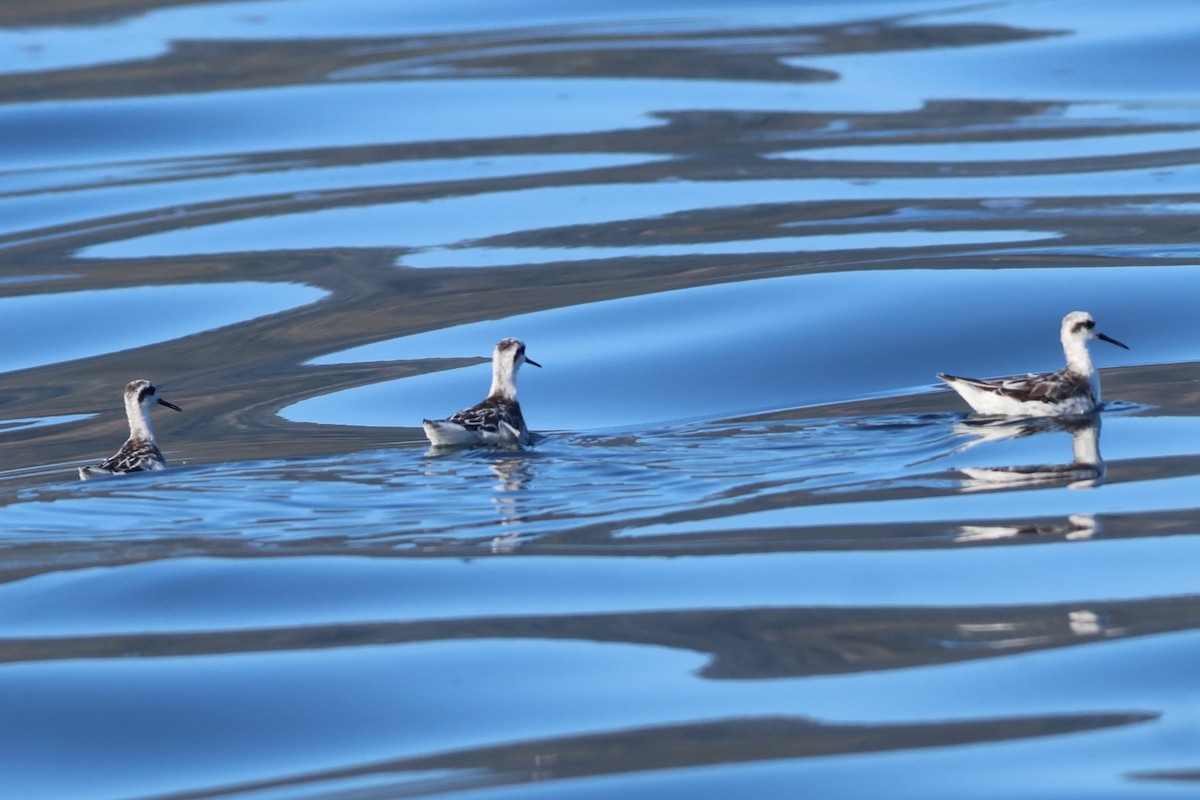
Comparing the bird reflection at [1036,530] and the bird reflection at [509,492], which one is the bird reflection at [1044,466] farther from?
the bird reflection at [509,492]

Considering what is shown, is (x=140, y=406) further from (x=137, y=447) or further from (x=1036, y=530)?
(x=1036, y=530)

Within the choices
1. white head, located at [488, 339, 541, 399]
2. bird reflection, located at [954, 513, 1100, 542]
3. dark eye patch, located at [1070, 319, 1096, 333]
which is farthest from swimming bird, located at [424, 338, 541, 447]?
dark eye patch, located at [1070, 319, 1096, 333]

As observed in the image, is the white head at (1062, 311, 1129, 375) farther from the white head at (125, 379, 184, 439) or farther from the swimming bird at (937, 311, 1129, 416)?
the white head at (125, 379, 184, 439)

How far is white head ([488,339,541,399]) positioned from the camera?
1334 centimetres

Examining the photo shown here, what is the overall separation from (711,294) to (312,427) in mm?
4487

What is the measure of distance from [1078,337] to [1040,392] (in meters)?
0.81

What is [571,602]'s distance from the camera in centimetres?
873

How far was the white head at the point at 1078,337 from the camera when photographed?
13.1 meters

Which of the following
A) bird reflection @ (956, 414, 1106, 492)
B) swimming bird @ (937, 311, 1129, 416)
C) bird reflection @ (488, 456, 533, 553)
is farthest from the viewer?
swimming bird @ (937, 311, 1129, 416)

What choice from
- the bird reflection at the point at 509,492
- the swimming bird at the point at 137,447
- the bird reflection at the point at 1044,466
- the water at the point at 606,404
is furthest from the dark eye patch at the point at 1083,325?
the swimming bird at the point at 137,447

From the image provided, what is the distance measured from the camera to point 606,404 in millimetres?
13953

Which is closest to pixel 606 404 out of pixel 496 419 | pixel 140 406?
pixel 496 419

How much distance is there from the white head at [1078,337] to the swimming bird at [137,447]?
244 inches

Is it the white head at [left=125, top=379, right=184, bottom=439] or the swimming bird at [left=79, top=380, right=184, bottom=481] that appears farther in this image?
the white head at [left=125, top=379, right=184, bottom=439]
